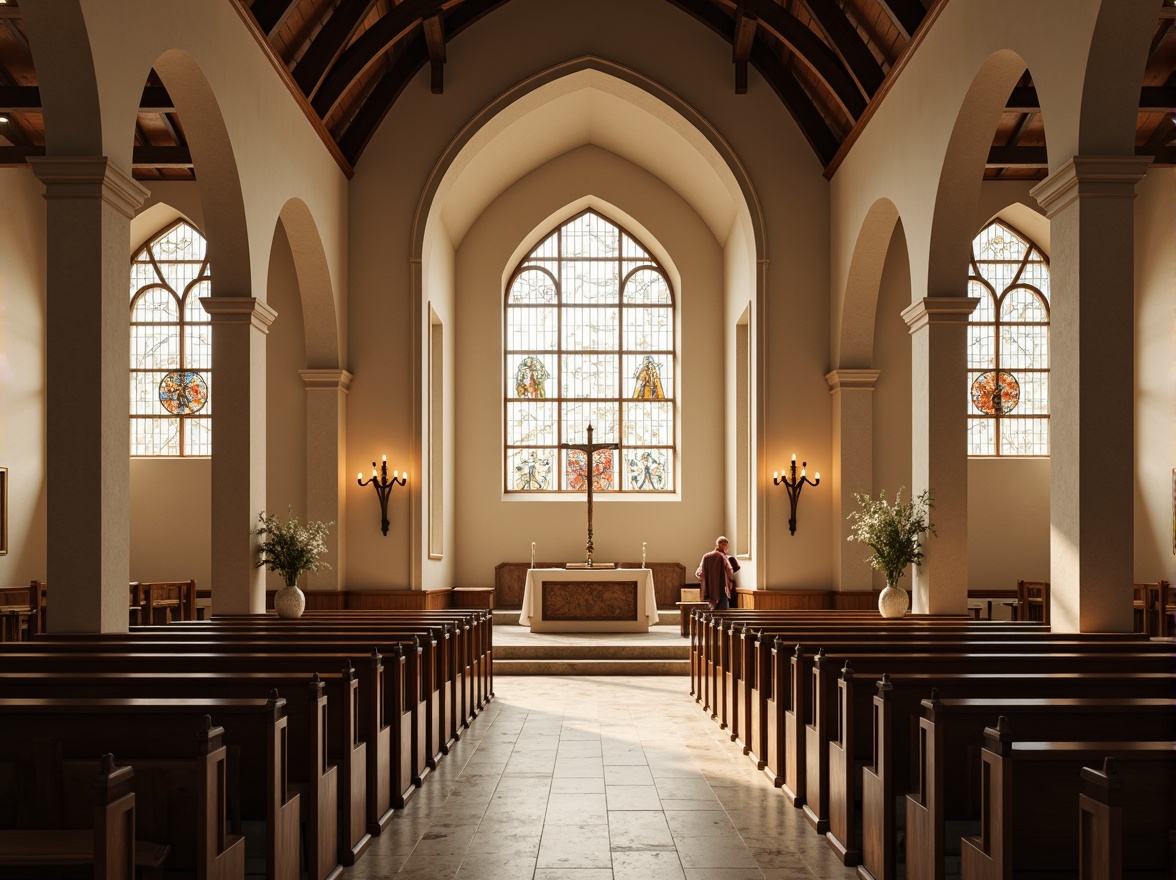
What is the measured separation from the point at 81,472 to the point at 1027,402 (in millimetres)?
11890

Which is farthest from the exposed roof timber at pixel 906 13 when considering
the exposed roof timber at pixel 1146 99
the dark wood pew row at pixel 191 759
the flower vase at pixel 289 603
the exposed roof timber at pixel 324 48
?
the dark wood pew row at pixel 191 759

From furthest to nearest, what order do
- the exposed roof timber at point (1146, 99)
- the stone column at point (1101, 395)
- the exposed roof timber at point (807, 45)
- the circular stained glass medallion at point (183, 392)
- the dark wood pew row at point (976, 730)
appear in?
the circular stained glass medallion at point (183, 392), the exposed roof timber at point (807, 45), the exposed roof timber at point (1146, 99), the stone column at point (1101, 395), the dark wood pew row at point (976, 730)

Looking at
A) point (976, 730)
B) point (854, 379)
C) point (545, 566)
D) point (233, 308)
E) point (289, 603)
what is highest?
point (233, 308)

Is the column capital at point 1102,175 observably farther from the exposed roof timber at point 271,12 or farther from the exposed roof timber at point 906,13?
the exposed roof timber at point 271,12

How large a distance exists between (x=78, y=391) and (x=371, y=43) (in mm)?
6074

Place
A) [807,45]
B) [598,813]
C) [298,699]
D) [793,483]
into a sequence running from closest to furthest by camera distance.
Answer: [298,699] → [598,813] → [807,45] → [793,483]

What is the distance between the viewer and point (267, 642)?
6.19m

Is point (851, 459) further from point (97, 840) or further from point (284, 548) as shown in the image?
point (97, 840)

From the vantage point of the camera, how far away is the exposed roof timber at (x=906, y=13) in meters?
9.32

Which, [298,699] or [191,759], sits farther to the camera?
[298,699]

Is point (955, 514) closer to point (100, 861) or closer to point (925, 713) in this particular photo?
point (925, 713)

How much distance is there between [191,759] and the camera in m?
3.62

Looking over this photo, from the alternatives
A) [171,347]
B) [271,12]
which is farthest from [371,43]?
[171,347]

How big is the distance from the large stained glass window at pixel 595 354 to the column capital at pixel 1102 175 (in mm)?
10132
